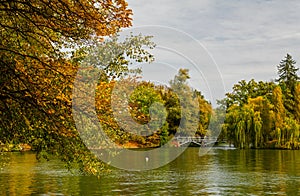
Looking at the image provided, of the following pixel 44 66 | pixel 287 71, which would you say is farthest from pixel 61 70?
pixel 287 71

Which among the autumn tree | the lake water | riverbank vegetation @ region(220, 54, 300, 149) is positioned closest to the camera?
the autumn tree

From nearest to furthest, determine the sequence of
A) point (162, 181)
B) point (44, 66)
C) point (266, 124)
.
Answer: point (44, 66) → point (162, 181) → point (266, 124)

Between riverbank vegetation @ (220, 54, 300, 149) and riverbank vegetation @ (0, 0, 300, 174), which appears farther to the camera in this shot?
riverbank vegetation @ (220, 54, 300, 149)

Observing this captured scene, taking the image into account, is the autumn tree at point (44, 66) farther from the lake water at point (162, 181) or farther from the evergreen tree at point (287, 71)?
the evergreen tree at point (287, 71)

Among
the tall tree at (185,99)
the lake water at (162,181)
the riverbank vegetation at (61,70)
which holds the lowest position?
the lake water at (162,181)

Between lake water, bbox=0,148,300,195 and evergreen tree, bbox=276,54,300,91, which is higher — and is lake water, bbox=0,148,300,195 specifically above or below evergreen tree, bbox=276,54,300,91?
below

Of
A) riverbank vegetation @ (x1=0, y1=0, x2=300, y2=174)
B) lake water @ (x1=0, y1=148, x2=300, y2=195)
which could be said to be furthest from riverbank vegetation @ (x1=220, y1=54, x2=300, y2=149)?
riverbank vegetation @ (x1=0, y1=0, x2=300, y2=174)

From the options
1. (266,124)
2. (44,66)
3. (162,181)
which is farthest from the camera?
(266,124)

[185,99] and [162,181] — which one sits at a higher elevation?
[185,99]

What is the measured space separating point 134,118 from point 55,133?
8.14 ft

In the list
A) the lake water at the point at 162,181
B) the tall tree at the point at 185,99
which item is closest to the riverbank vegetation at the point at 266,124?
the tall tree at the point at 185,99

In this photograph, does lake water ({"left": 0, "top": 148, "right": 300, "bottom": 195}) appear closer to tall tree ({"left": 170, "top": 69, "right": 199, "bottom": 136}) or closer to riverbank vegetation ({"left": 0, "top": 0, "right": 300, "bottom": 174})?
riverbank vegetation ({"left": 0, "top": 0, "right": 300, "bottom": 174})

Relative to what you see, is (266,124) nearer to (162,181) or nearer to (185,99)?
(185,99)

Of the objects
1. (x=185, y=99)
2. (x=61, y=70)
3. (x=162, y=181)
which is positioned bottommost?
(x=162, y=181)
